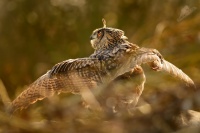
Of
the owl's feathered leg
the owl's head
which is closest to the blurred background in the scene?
the owl's head

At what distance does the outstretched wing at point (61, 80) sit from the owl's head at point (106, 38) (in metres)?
0.30

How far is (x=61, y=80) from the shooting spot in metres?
1.37

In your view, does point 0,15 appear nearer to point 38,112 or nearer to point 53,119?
point 38,112

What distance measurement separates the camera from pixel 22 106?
1316mm

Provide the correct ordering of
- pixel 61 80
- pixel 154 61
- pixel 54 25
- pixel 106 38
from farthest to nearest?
pixel 54 25
pixel 106 38
pixel 61 80
pixel 154 61

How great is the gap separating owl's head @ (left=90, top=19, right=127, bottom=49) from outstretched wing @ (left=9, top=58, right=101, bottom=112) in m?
0.30

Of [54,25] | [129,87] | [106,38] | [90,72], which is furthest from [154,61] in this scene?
[54,25]

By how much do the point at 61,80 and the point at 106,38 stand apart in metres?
0.36

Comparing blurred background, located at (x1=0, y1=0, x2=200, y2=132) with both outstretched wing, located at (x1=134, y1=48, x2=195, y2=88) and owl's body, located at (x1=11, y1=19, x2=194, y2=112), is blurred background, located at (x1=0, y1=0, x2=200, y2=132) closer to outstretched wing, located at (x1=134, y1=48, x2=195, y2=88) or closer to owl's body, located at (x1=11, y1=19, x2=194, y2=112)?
owl's body, located at (x1=11, y1=19, x2=194, y2=112)

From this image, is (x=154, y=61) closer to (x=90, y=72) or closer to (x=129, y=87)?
(x=129, y=87)

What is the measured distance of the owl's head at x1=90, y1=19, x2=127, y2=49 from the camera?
1.71 meters

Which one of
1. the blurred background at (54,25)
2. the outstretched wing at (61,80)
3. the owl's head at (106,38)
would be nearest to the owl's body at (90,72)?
the outstretched wing at (61,80)

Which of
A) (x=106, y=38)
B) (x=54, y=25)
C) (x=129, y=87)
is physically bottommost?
(x=129, y=87)

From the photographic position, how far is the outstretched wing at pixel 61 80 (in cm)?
133
